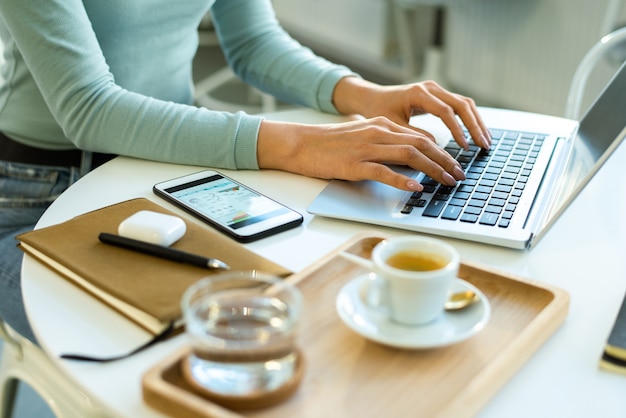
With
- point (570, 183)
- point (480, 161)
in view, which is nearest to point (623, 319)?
point (570, 183)

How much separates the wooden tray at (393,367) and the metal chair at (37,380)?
393 millimetres

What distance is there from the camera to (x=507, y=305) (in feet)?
2.31

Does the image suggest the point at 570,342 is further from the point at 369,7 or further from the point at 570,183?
the point at 369,7

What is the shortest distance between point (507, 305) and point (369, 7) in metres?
3.02

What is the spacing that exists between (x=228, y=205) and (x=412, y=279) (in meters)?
0.35

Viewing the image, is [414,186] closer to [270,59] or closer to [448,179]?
[448,179]

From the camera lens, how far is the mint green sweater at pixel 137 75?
1.00 m

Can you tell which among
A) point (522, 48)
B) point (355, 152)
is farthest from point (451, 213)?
point (522, 48)

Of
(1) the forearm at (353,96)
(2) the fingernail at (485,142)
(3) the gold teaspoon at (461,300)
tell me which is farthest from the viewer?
(1) the forearm at (353,96)

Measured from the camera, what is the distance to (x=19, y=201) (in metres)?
1.14

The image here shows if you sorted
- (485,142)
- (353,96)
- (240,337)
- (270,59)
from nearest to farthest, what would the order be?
(240,337) → (485,142) → (353,96) → (270,59)

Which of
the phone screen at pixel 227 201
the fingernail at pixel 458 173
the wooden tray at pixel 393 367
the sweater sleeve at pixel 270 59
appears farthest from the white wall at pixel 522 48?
the wooden tray at pixel 393 367

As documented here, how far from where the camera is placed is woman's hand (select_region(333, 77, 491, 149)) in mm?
1085

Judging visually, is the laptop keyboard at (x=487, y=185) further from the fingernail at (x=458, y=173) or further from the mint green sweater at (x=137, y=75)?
the mint green sweater at (x=137, y=75)
